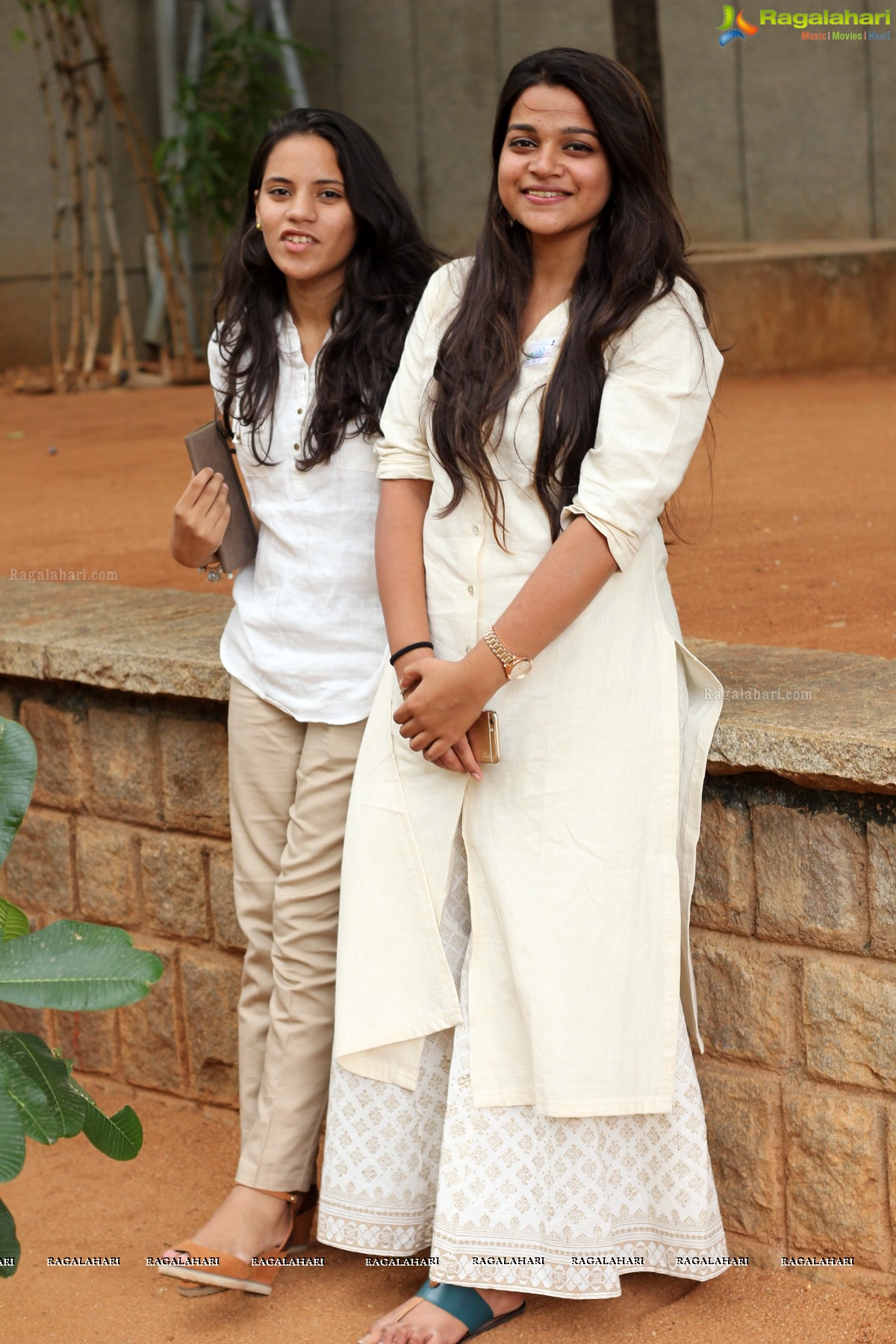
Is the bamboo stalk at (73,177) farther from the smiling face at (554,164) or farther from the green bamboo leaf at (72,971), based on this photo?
the green bamboo leaf at (72,971)

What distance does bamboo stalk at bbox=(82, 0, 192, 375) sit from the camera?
29.0ft

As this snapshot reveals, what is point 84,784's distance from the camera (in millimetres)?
2998

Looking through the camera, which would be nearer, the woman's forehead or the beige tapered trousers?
the woman's forehead

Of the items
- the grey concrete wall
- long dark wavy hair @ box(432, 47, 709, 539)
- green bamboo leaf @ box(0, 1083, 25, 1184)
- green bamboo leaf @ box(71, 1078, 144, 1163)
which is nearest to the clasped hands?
long dark wavy hair @ box(432, 47, 709, 539)

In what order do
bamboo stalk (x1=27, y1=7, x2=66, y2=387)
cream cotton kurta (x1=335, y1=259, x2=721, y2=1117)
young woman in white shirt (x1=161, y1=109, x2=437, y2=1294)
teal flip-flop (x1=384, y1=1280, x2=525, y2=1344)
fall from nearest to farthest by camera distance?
cream cotton kurta (x1=335, y1=259, x2=721, y2=1117) → teal flip-flop (x1=384, y1=1280, x2=525, y2=1344) → young woman in white shirt (x1=161, y1=109, x2=437, y2=1294) → bamboo stalk (x1=27, y1=7, x2=66, y2=387)

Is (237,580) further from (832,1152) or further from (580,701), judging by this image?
(832,1152)

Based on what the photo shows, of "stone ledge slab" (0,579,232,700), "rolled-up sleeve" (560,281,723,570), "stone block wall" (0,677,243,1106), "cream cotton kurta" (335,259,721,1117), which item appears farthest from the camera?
"stone block wall" (0,677,243,1106)

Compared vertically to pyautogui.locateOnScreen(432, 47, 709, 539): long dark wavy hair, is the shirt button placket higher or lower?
lower

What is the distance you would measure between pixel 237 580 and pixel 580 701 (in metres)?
0.67

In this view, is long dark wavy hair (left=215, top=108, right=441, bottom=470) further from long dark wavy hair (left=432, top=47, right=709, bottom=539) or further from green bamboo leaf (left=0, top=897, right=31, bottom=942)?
green bamboo leaf (left=0, top=897, right=31, bottom=942)

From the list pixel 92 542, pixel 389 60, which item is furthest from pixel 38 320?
pixel 92 542

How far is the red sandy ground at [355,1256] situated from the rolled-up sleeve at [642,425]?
0.09 meters

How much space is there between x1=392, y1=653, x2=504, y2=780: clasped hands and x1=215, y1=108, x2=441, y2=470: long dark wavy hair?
41 cm

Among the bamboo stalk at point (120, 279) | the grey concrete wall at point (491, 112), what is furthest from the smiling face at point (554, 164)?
the grey concrete wall at point (491, 112)
